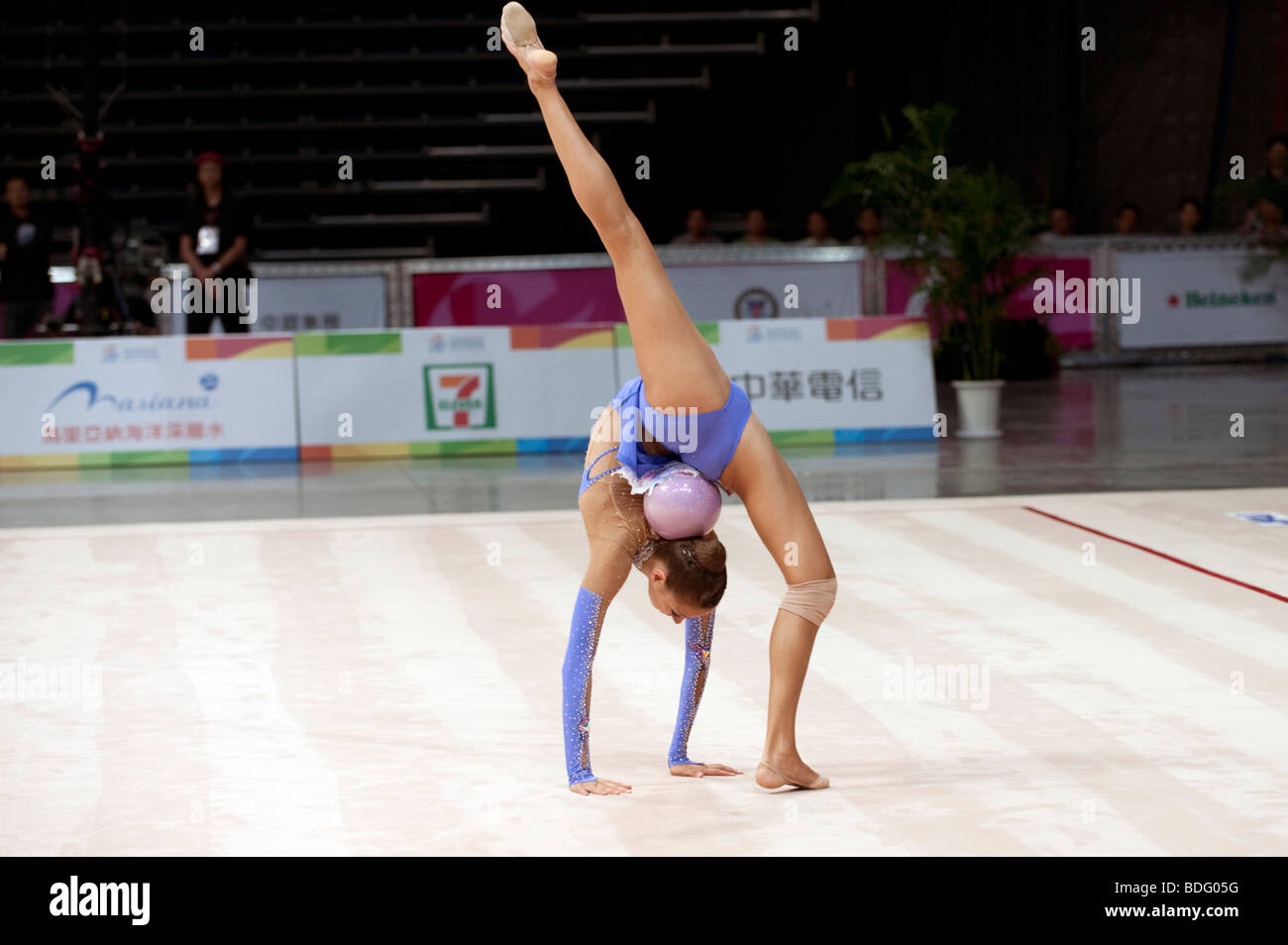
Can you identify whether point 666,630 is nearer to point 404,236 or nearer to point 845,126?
point 404,236

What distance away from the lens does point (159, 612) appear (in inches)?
263

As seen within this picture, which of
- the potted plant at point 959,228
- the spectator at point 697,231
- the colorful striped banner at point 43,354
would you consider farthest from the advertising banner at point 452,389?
the spectator at point 697,231

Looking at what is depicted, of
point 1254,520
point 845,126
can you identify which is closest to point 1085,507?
point 1254,520

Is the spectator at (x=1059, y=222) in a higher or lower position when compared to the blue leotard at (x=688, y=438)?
higher

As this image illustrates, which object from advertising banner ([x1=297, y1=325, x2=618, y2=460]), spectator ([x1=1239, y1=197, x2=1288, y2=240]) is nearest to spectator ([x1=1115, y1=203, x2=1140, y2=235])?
spectator ([x1=1239, y1=197, x2=1288, y2=240])

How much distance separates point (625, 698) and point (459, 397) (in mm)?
7458

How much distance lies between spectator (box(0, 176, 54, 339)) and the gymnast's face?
11.4 m

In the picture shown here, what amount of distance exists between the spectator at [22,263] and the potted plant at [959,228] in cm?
692

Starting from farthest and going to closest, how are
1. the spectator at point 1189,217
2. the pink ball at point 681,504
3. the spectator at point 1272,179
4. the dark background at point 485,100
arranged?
the spectator at point 1189,217 → the dark background at point 485,100 → the spectator at point 1272,179 → the pink ball at point 681,504

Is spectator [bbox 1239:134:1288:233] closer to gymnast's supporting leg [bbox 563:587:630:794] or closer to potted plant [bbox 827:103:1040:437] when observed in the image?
potted plant [bbox 827:103:1040:437]

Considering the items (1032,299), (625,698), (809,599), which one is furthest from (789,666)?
(1032,299)

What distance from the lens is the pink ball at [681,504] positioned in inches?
150

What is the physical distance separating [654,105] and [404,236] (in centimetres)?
347

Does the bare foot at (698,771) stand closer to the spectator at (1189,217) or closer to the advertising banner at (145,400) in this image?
the advertising banner at (145,400)
